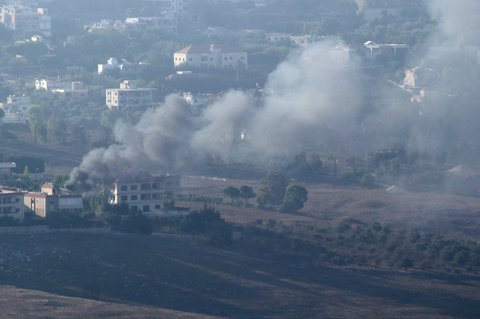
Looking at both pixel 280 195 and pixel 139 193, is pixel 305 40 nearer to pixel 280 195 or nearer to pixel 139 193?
pixel 280 195

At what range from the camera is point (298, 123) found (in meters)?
47.4

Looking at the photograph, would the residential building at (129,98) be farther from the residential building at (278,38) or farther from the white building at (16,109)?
the residential building at (278,38)

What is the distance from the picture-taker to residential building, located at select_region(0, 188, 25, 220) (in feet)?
127

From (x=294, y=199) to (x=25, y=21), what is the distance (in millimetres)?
30787

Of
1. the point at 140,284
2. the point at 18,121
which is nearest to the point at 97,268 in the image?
the point at 140,284

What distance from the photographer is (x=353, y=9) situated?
81125mm

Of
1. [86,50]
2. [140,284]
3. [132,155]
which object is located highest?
[86,50]

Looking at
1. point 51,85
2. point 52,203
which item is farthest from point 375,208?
point 51,85

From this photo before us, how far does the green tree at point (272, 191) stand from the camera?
44.6 meters

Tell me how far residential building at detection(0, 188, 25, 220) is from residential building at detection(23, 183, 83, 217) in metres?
0.54

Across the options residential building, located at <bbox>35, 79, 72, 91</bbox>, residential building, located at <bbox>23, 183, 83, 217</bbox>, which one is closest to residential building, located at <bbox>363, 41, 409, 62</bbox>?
residential building, located at <bbox>35, 79, 72, 91</bbox>

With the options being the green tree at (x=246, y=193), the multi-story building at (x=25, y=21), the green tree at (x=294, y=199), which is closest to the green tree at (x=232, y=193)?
the green tree at (x=246, y=193)

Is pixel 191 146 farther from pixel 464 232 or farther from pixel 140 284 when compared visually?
pixel 140 284

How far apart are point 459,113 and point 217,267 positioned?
20.2 meters
